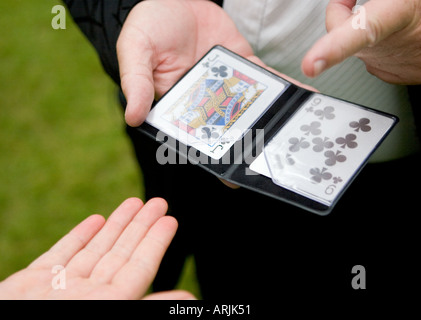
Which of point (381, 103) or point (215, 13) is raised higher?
point (215, 13)

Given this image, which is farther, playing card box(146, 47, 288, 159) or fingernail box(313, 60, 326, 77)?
playing card box(146, 47, 288, 159)

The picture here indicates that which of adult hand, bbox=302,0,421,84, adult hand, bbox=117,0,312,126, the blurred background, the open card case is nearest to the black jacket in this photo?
adult hand, bbox=117,0,312,126

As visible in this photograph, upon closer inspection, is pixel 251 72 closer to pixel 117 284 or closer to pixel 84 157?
pixel 117 284

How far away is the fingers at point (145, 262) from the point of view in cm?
73

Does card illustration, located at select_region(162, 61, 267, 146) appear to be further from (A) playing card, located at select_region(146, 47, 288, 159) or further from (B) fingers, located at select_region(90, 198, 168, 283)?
(B) fingers, located at select_region(90, 198, 168, 283)

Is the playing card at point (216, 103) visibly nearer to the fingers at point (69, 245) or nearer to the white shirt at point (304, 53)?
the white shirt at point (304, 53)

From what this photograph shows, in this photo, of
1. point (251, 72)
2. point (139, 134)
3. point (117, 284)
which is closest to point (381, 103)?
point (251, 72)

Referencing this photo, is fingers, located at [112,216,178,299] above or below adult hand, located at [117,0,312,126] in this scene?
below

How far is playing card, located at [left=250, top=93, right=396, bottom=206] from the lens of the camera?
868 mm

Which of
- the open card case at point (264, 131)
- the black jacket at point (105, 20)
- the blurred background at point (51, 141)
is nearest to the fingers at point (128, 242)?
the open card case at point (264, 131)

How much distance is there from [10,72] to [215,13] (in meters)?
1.37

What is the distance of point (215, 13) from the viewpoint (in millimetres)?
1106

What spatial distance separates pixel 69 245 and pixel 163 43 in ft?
1.63

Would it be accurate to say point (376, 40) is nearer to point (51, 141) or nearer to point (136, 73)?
point (136, 73)
